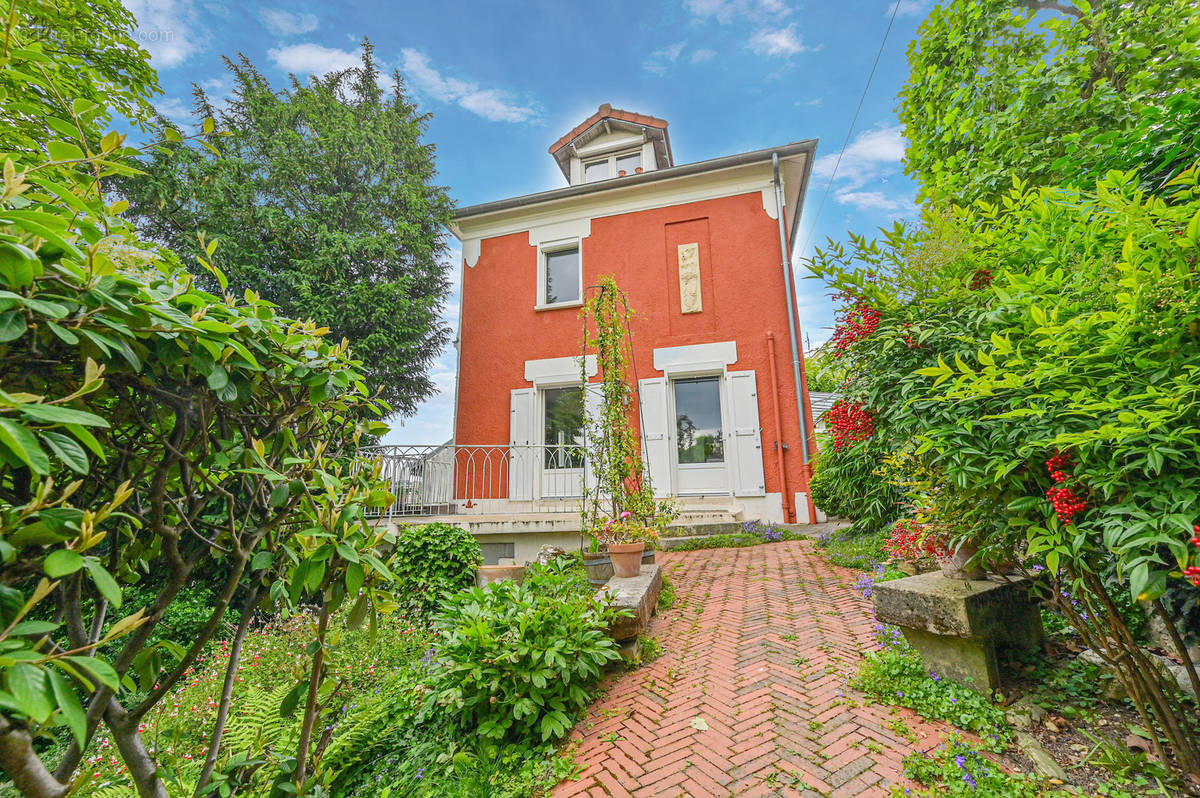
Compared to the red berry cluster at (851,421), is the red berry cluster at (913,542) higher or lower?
lower

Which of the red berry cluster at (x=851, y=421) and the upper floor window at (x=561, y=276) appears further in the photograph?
the upper floor window at (x=561, y=276)

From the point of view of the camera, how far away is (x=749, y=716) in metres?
2.20

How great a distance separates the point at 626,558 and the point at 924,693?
2.15 metres

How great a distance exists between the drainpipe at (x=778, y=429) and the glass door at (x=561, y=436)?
339 centimetres

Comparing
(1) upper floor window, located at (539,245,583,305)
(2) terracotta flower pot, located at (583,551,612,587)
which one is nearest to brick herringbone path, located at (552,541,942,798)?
(2) terracotta flower pot, located at (583,551,612,587)

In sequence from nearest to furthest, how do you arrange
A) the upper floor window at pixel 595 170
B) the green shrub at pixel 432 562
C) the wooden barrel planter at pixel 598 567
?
the wooden barrel planter at pixel 598 567 → the green shrub at pixel 432 562 → the upper floor window at pixel 595 170

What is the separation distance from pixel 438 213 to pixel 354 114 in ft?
8.86

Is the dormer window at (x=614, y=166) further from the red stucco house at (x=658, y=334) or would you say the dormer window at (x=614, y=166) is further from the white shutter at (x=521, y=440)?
the white shutter at (x=521, y=440)

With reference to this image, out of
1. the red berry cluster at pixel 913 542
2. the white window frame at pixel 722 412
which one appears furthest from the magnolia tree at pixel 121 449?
the white window frame at pixel 722 412

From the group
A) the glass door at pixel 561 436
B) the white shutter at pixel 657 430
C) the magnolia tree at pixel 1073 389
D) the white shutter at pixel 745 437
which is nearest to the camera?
the magnolia tree at pixel 1073 389

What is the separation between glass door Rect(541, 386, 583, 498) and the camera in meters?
8.39

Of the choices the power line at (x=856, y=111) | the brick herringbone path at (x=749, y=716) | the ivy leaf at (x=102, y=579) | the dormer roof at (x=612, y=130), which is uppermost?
the dormer roof at (x=612, y=130)

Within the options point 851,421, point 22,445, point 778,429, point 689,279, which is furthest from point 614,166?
point 22,445

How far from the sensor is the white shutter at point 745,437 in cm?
781
